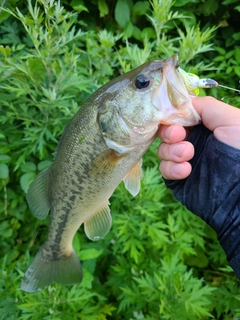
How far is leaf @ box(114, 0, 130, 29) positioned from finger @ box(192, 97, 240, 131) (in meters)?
1.56

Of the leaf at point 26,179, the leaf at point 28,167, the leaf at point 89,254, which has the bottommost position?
the leaf at point 89,254

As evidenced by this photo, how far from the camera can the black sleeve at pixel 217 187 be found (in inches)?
52.5

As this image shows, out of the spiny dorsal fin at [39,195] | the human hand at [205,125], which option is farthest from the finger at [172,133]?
the spiny dorsal fin at [39,195]

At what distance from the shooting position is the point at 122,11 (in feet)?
8.77

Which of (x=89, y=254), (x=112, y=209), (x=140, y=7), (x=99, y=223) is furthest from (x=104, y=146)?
(x=140, y=7)

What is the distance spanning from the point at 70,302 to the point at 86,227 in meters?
0.46

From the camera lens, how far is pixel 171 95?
1.17m

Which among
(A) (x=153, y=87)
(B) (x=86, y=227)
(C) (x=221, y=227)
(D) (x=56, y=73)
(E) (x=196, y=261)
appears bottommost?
(E) (x=196, y=261)

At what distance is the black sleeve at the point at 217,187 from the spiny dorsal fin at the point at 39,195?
62cm

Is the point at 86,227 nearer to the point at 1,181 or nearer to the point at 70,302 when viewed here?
the point at 70,302

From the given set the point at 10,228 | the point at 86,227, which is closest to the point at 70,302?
the point at 86,227

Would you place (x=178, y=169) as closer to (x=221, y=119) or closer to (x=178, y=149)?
(x=178, y=149)

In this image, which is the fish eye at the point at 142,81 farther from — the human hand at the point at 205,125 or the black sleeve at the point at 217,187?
the black sleeve at the point at 217,187

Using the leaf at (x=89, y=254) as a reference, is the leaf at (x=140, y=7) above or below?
above
